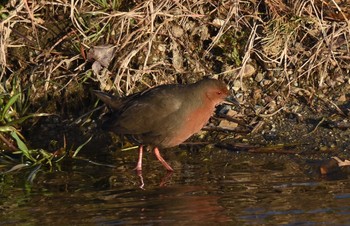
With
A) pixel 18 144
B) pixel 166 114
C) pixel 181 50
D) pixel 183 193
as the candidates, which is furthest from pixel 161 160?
pixel 181 50

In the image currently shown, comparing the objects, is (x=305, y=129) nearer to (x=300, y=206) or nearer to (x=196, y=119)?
(x=196, y=119)

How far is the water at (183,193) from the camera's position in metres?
5.90

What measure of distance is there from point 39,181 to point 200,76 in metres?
2.14

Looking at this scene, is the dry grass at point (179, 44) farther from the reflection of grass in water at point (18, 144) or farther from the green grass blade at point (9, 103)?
the green grass blade at point (9, 103)

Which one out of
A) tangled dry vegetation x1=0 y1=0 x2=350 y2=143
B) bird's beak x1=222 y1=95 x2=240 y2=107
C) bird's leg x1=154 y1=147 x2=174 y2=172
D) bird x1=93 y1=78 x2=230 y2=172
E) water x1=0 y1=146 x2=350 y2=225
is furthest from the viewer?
tangled dry vegetation x1=0 y1=0 x2=350 y2=143

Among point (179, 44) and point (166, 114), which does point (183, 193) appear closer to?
point (166, 114)

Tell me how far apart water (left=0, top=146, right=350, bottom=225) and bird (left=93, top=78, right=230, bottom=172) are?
25cm

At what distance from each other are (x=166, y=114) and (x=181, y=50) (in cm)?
124

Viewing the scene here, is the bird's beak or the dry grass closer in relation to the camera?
the bird's beak

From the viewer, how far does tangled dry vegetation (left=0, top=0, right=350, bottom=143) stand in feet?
27.9

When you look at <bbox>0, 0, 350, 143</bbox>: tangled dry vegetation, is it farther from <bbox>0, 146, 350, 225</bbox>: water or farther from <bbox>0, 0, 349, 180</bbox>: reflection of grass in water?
<bbox>0, 146, 350, 225</bbox>: water

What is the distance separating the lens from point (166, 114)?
770 centimetres

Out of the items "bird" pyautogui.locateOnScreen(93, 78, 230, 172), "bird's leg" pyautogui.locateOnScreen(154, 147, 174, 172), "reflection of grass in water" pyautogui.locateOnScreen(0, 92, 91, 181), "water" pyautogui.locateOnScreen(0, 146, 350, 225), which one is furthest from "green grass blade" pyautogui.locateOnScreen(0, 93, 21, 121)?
"bird's leg" pyautogui.locateOnScreen(154, 147, 174, 172)

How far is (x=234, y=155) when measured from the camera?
308 inches
